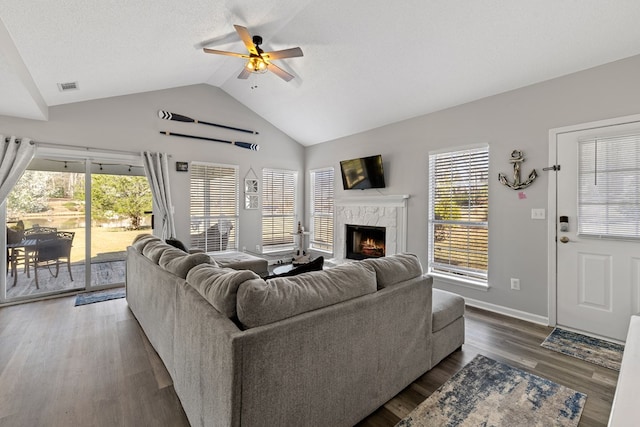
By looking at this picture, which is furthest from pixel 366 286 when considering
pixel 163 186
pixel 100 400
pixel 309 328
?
pixel 163 186

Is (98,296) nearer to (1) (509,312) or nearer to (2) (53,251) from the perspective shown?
(2) (53,251)

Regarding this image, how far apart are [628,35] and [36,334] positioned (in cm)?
604

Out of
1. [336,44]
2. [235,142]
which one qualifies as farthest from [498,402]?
[235,142]

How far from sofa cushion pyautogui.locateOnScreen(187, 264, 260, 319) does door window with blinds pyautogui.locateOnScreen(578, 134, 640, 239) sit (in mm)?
3324

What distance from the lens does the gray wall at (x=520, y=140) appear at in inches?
110

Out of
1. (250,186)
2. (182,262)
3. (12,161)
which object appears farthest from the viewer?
(250,186)

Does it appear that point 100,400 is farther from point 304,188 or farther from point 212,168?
point 304,188

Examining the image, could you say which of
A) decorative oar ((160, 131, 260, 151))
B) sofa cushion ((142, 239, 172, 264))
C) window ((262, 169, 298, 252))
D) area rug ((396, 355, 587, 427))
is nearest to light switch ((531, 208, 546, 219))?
area rug ((396, 355, 587, 427))

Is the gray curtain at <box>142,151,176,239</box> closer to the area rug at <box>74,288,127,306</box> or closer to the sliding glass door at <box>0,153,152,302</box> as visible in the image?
the sliding glass door at <box>0,153,152,302</box>

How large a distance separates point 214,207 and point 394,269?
4.14m

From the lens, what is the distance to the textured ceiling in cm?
239

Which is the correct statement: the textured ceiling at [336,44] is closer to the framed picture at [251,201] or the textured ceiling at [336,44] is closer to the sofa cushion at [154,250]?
the sofa cushion at [154,250]

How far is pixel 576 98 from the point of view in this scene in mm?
2918

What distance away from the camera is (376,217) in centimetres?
489
